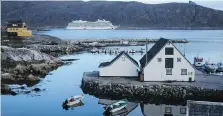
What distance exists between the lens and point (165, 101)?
93.7ft

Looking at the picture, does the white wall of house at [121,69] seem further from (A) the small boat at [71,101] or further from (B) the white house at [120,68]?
(A) the small boat at [71,101]

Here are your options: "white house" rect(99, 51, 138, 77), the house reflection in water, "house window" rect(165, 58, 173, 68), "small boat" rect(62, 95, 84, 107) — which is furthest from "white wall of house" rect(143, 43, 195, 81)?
"small boat" rect(62, 95, 84, 107)

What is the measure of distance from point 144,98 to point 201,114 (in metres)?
13.9

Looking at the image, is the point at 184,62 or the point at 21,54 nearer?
the point at 184,62

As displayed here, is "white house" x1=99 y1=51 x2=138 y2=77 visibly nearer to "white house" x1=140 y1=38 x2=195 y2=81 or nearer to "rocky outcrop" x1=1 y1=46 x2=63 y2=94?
"white house" x1=140 y1=38 x2=195 y2=81

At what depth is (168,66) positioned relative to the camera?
1222 inches

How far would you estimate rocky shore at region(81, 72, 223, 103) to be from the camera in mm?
28500

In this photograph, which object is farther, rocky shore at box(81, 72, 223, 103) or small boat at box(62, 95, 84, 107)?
rocky shore at box(81, 72, 223, 103)

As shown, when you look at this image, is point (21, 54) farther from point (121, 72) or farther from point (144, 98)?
point (144, 98)

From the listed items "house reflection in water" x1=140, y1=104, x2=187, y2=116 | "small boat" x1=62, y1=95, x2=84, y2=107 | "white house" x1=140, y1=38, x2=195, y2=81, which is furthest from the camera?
"white house" x1=140, y1=38, x2=195, y2=81

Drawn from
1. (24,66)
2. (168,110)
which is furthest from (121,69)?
(24,66)

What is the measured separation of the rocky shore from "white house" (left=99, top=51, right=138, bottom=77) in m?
2.00

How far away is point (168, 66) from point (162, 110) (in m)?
4.80

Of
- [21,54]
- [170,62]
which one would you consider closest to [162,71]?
[170,62]
